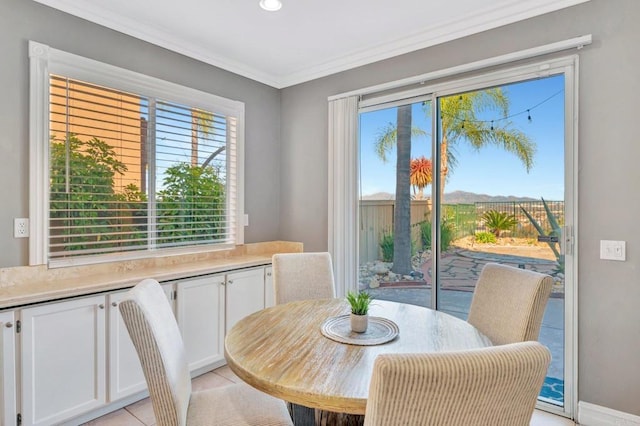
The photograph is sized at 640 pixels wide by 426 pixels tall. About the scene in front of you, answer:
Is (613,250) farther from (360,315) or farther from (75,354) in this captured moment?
(75,354)

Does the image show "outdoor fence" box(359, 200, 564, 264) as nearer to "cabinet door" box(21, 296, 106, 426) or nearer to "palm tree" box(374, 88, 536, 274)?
"palm tree" box(374, 88, 536, 274)

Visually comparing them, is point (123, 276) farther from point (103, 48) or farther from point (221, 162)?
point (103, 48)

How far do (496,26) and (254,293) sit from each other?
112 inches

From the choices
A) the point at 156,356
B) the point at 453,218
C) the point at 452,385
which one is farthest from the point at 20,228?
the point at 453,218

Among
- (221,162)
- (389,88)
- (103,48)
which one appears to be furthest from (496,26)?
(103,48)

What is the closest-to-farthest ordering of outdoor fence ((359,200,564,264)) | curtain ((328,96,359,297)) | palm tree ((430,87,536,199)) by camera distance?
outdoor fence ((359,200,564,264)) → palm tree ((430,87,536,199)) → curtain ((328,96,359,297))

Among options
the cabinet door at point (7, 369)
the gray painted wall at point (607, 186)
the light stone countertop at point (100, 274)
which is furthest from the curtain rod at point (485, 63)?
the cabinet door at point (7, 369)

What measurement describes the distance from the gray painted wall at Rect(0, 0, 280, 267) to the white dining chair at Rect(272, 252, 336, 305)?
130 centimetres

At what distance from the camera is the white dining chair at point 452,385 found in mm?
750

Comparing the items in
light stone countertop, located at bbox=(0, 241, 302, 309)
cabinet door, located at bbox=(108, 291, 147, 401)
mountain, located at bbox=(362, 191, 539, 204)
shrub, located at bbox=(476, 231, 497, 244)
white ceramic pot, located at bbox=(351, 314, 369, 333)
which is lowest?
cabinet door, located at bbox=(108, 291, 147, 401)

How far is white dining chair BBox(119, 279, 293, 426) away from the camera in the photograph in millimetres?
1255

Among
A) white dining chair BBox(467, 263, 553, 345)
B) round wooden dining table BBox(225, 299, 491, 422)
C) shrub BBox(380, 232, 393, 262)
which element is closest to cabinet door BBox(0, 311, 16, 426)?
round wooden dining table BBox(225, 299, 491, 422)

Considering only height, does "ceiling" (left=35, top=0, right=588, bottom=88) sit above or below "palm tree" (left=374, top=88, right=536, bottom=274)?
above

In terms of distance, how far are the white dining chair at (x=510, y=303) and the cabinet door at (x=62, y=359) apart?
2.27 meters
